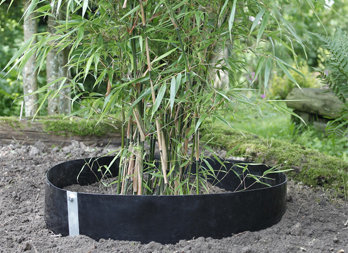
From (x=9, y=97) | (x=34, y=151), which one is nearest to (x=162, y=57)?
(x=34, y=151)

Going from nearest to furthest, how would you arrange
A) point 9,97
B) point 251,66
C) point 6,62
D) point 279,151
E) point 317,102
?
1. point 279,151
2. point 317,102
3. point 251,66
4. point 9,97
5. point 6,62

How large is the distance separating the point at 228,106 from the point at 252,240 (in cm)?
51

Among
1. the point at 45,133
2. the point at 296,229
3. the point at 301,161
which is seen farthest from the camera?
the point at 45,133

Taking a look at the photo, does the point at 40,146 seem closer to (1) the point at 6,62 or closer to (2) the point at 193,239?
(2) the point at 193,239

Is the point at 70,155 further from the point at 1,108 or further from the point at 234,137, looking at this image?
the point at 1,108

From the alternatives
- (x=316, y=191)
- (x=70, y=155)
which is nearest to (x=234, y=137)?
(x=316, y=191)

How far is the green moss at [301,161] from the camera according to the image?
2100 millimetres

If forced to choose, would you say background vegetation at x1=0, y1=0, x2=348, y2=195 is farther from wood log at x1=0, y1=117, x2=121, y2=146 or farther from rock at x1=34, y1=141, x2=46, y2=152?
rock at x1=34, y1=141, x2=46, y2=152

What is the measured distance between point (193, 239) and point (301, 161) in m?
1.13

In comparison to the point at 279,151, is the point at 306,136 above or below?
below

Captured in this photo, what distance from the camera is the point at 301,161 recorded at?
2285 millimetres

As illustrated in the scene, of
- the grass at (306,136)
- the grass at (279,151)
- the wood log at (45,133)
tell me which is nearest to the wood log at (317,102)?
the grass at (306,136)

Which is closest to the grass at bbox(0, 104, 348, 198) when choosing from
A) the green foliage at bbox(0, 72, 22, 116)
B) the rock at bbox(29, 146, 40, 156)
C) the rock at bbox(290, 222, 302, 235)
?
the rock at bbox(29, 146, 40, 156)

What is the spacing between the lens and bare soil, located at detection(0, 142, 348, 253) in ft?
4.45
